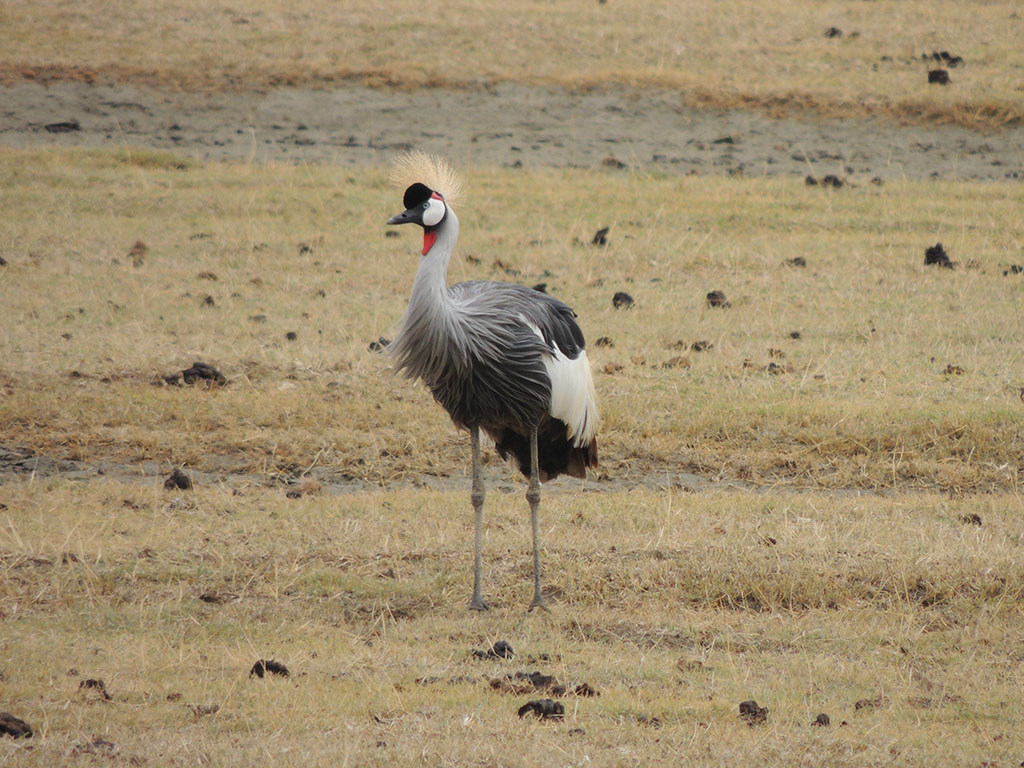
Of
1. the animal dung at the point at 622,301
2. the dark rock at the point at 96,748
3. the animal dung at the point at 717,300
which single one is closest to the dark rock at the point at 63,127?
the animal dung at the point at 622,301

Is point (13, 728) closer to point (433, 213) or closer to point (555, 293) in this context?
point (433, 213)

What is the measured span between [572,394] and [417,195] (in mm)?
1418

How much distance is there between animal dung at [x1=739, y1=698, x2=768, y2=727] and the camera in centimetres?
466

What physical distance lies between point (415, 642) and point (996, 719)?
8.41 feet

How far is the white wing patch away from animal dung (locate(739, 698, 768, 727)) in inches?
89.3

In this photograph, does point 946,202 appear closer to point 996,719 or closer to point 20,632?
point 996,719

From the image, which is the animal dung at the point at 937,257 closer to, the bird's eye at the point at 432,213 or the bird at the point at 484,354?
the bird at the point at 484,354

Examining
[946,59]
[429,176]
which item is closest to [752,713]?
[429,176]

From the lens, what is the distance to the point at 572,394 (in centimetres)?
660

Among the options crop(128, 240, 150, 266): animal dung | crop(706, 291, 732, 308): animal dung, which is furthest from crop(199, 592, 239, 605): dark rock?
crop(128, 240, 150, 266): animal dung

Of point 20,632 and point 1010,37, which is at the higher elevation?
point 1010,37

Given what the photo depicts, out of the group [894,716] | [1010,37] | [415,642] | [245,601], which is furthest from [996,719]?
[1010,37]

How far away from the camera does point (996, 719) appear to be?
4824 mm

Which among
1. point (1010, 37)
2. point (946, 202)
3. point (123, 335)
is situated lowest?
point (123, 335)
